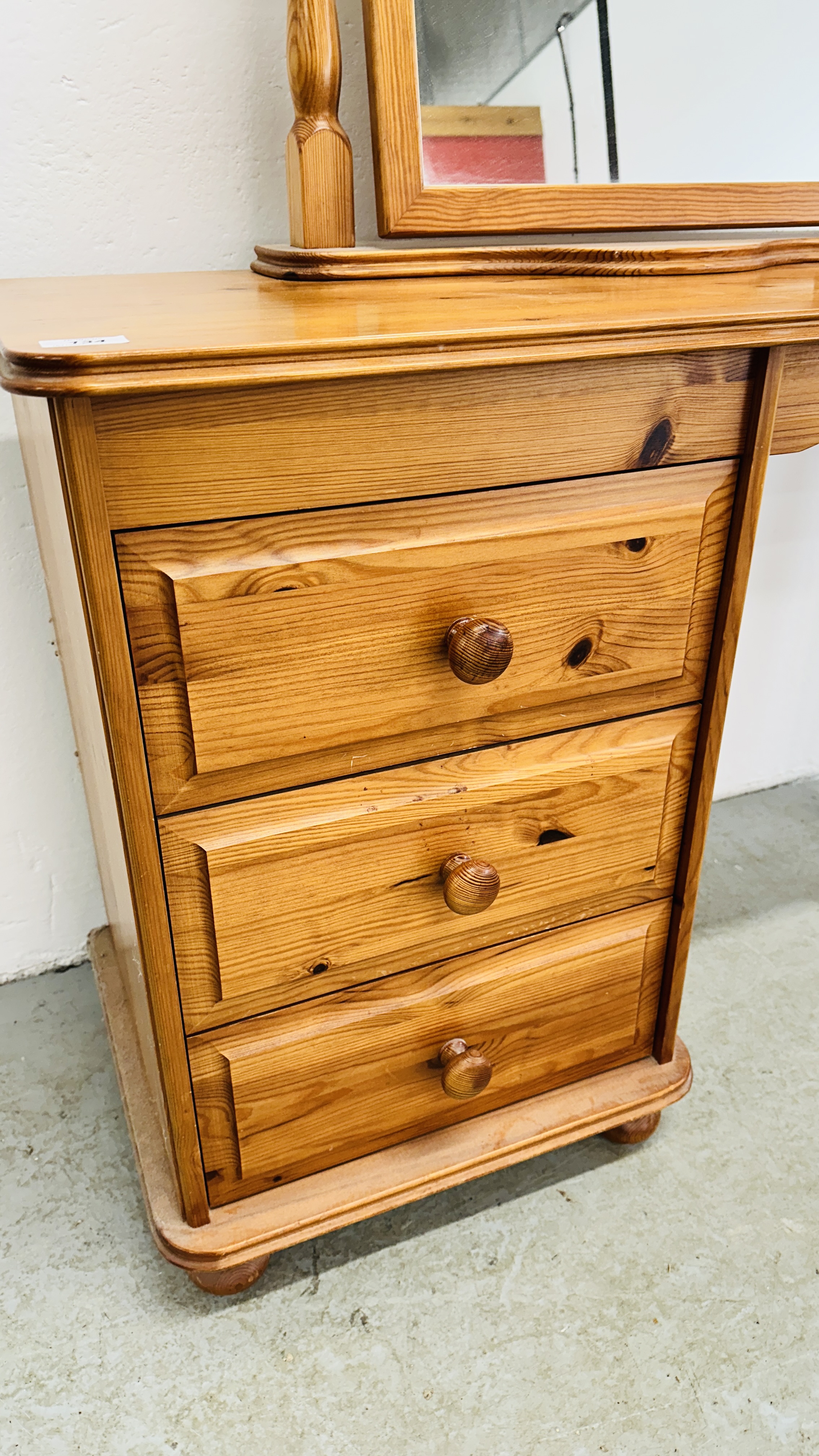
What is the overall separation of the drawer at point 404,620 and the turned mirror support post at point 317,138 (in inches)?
15.4

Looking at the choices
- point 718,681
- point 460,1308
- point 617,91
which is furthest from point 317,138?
point 460,1308

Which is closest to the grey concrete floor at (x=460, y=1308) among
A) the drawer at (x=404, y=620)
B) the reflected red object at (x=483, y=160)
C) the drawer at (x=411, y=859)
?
the drawer at (x=411, y=859)

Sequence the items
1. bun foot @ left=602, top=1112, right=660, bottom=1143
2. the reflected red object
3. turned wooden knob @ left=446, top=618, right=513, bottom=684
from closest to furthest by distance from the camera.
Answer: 1. turned wooden knob @ left=446, top=618, right=513, bottom=684
2. the reflected red object
3. bun foot @ left=602, top=1112, right=660, bottom=1143

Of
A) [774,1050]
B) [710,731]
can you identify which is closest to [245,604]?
[710,731]

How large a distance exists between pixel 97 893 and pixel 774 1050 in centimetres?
88

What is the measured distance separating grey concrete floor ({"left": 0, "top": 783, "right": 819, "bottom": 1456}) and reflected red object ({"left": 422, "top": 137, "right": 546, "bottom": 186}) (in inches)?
39.1

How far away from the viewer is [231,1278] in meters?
0.86

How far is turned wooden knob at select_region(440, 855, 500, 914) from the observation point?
0.75 meters

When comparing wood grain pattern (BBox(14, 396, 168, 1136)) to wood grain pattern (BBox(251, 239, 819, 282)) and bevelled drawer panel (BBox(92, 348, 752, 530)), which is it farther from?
wood grain pattern (BBox(251, 239, 819, 282))

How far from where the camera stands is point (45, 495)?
2.49ft

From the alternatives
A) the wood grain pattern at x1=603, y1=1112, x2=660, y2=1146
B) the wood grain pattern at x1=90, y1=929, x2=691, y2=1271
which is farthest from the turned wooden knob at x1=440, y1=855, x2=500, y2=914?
the wood grain pattern at x1=603, y1=1112, x2=660, y2=1146

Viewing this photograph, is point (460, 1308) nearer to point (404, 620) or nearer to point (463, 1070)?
point (463, 1070)

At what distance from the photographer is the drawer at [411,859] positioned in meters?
0.70

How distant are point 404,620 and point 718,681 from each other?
314mm
